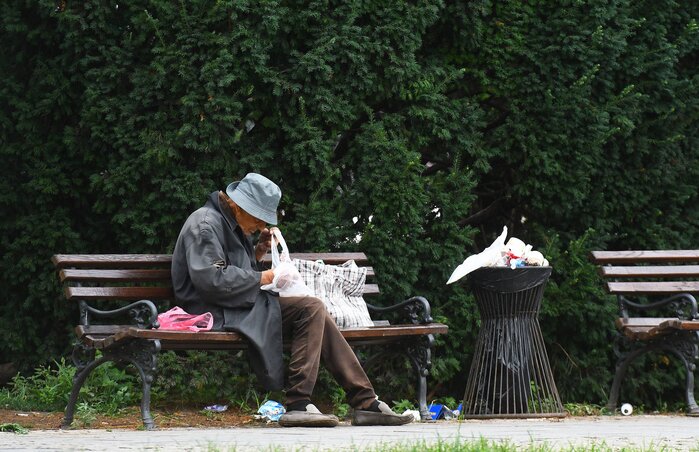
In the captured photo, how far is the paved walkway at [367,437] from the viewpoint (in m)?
4.80

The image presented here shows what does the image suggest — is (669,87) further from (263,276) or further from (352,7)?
(263,276)

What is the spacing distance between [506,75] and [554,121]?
20.1 inches

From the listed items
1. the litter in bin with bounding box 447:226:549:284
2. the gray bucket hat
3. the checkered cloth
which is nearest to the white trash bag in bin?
the litter in bin with bounding box 447:226:549:284

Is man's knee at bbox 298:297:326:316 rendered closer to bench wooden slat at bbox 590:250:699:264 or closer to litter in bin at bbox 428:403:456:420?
litter in bin at bbox 428:403:456:420

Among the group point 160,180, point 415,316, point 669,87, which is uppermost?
point 669,87

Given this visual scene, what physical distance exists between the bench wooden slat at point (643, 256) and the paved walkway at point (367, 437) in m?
1.80

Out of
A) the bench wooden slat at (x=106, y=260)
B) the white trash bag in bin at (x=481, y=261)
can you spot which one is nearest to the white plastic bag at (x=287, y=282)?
the bench wooden slat at (x=106, y=260)

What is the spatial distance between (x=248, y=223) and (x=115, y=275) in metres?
0.85

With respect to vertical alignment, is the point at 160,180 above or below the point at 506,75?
below

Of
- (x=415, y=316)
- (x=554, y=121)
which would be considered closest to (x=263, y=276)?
(x=415, y=316)

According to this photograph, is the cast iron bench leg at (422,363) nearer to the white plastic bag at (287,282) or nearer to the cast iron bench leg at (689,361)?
→ the white plastic bag at (287,282)

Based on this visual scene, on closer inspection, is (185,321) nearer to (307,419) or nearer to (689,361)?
(307,419)

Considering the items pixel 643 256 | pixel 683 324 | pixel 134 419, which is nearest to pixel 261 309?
pixel 134 419

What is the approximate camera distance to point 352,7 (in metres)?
8.02
